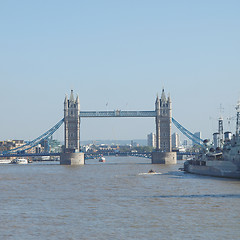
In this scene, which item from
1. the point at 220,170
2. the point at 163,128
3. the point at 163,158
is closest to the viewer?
the point at 220,170

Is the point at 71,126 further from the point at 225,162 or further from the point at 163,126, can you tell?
the point at 225,162

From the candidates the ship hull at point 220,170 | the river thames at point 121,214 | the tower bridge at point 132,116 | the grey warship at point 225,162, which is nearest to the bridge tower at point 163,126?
the tower bridge at point 132,116

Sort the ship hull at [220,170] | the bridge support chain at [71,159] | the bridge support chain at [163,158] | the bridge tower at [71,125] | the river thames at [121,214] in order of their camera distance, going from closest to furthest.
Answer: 1. the river thames at [121,214]
2. the ship hull at [220,170]
3. the bridge support chain at [71,159]
4. the bridge support chain at [163,158]
5. the bridge tower at [71,125]

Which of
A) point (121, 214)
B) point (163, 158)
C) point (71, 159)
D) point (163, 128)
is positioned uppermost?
point (163, 128)

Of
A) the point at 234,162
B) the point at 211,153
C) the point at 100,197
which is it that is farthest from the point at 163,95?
the point at 100,197

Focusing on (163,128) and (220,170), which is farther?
(163,128)

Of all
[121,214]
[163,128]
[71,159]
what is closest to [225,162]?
[121,214]

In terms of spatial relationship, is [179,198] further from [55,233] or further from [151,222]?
[55,233]

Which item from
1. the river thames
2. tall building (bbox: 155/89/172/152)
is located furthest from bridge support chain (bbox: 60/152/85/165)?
the river thames

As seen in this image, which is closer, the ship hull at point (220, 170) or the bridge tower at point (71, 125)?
the ship hull at point (220, 170)

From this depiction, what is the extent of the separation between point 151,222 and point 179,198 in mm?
12885

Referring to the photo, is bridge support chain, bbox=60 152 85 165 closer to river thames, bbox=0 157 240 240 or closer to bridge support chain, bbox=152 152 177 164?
bridge support chain, bbox=152 152 177 164

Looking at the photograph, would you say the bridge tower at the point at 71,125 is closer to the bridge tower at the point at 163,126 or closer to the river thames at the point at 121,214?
the bridge tower at the point at 163,126

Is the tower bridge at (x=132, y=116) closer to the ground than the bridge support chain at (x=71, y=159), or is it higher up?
higher up
